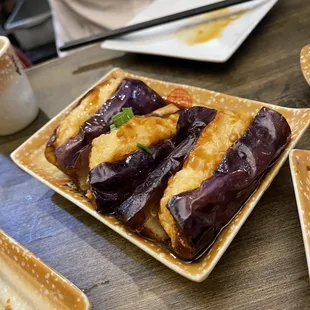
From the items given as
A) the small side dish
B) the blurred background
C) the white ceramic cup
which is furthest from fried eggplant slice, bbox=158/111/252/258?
the blurred background

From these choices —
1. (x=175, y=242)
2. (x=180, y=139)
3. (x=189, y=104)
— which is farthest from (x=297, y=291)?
(x=189, y=104)

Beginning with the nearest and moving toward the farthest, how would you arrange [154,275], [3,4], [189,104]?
[154,275] → [189,104] → [3,4]

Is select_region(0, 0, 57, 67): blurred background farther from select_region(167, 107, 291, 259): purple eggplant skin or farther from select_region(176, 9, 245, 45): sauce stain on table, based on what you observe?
select_region(167, 107, 291, 259): purple eggplant skin

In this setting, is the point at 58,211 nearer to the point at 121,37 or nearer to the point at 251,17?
the point at 121,37

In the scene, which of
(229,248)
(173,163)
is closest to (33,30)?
(173,163)

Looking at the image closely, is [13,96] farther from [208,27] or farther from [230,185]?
[230,185]
